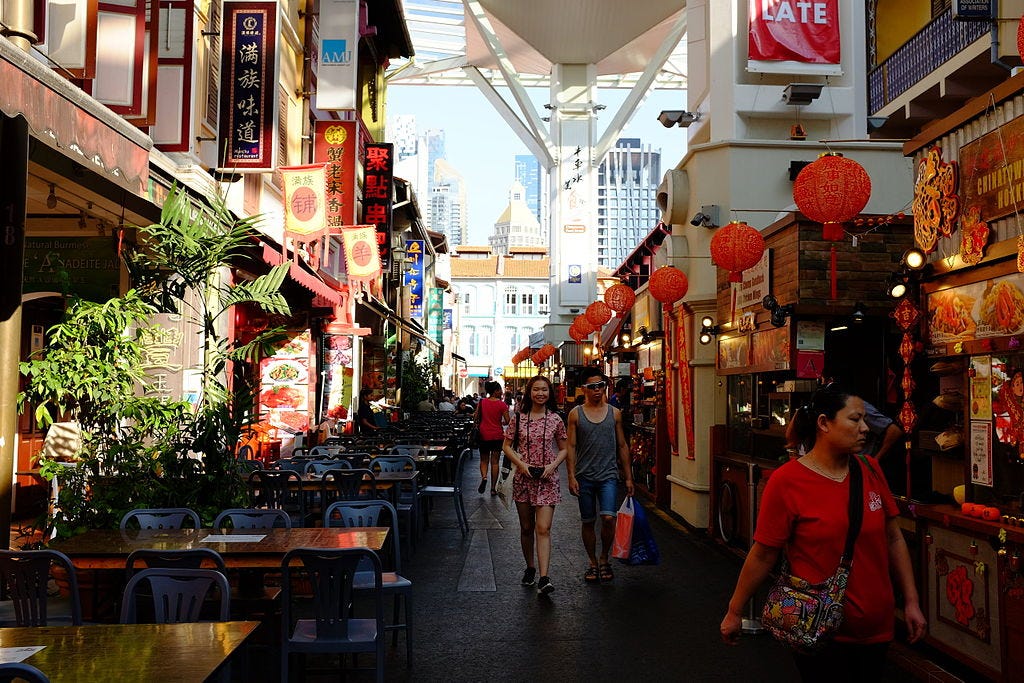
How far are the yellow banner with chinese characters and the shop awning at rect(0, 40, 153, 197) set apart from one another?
5922 mm

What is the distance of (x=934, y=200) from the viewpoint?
707 centimetres

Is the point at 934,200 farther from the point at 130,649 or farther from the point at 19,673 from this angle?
the point at 19,673

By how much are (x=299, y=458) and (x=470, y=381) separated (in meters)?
77.1

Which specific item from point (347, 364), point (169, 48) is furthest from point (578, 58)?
point (169, 48)

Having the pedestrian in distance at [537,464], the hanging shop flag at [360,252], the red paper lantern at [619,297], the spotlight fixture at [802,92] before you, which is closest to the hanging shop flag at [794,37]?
the spotlight fixture at [802,92]

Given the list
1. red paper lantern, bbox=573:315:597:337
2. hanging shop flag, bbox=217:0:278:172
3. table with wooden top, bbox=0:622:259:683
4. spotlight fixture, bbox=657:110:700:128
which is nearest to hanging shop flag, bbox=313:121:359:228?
red paper lantern, bbox=573:315:597:337

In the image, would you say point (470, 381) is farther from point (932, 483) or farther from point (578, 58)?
point (932, 483)

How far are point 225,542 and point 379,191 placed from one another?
1999cm

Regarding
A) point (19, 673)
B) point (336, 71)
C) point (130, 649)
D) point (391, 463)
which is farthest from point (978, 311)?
point (336, 71)

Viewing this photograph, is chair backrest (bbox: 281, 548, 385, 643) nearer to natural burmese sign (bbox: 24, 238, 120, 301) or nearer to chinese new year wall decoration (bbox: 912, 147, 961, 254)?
chinese new year wall decoration (bbox: 912, 147, 961, 254)

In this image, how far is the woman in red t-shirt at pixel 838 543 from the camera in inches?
137

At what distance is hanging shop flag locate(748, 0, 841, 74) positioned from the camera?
1468 centimetres

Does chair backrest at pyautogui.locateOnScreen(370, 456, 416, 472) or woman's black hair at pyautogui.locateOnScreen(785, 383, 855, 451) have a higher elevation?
woman's black hair at pyautogui.locateOnScreen(785, 383, 855, 451)

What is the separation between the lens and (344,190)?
20656 millimetres
